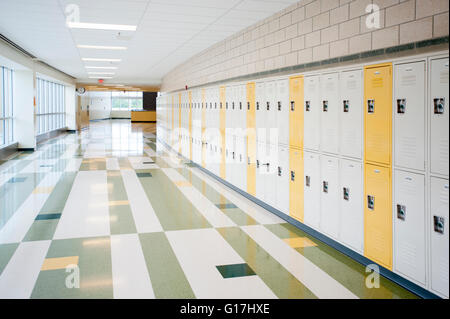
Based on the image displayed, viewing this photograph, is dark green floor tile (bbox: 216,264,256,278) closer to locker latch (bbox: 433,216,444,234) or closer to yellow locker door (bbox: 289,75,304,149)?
locker latch (bbox: 433,216,444,234)

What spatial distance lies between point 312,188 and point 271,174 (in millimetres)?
1132

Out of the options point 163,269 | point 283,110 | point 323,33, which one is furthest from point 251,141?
point 163,269

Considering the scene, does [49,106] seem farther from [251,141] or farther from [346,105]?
[346,105]

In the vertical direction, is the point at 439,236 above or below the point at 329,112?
below

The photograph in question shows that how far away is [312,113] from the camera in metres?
4.59

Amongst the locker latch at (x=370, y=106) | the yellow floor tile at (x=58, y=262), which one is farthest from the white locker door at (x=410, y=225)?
the yellow floor tile at (x=58, y=262)

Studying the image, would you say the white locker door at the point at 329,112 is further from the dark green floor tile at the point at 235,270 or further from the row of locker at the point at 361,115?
the dark green floor tile at the point at 235,270

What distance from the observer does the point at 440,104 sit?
9.50ft

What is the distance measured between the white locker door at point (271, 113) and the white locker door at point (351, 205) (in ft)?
5.35

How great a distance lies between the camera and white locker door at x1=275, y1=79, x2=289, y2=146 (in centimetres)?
517

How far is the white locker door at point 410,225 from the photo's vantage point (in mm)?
3094

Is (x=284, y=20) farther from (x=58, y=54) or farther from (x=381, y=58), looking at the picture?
(x=58, y=54)

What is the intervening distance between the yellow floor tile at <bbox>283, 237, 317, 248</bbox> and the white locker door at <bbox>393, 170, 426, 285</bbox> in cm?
115
